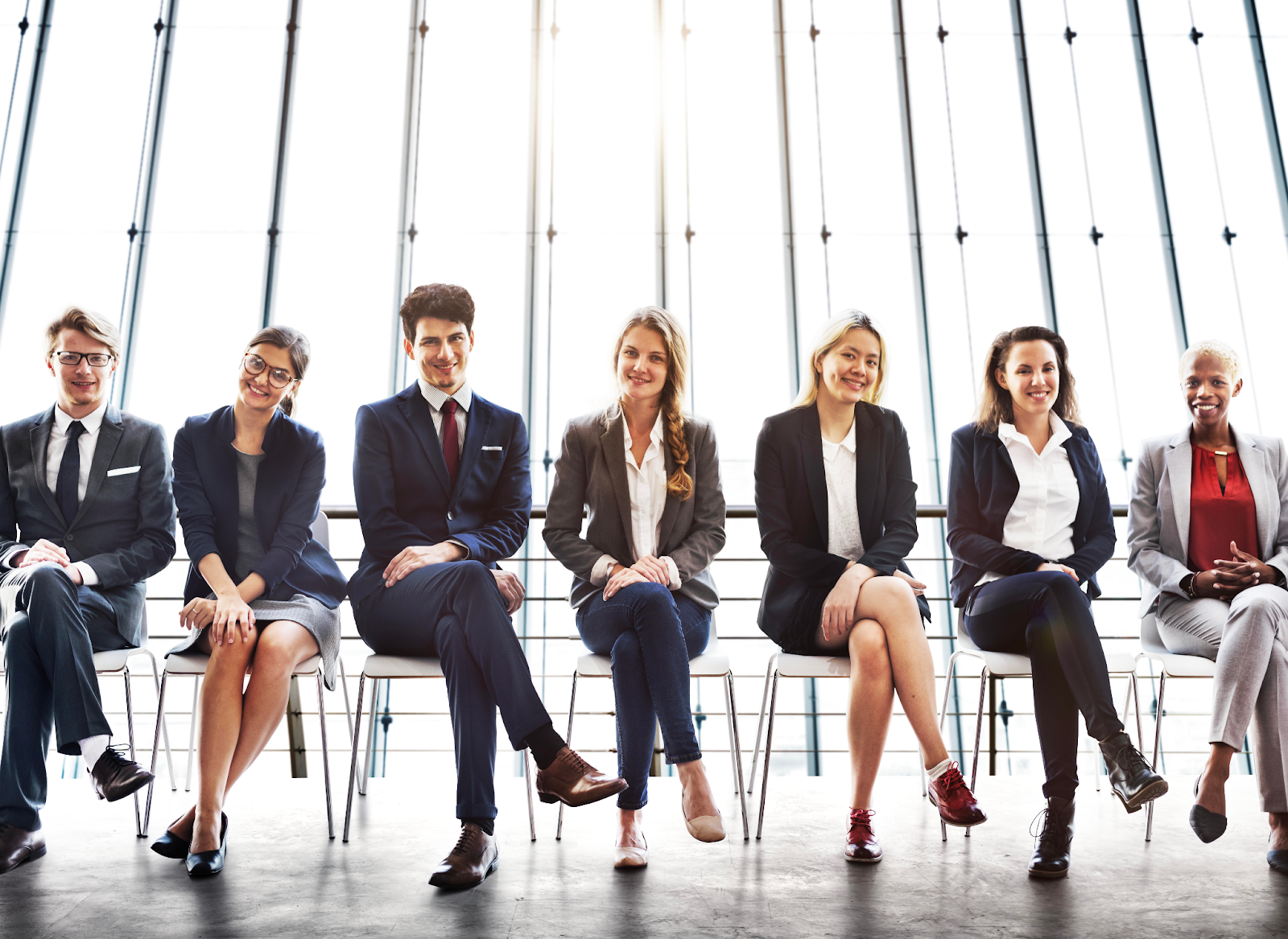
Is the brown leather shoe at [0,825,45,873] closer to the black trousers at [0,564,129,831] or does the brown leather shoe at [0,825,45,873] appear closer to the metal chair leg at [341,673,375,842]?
the black trousers at [0,564,129,831]

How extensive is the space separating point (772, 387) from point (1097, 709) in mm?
3141

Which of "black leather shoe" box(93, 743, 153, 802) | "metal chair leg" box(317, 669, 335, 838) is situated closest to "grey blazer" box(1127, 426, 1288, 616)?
"metal chair leg" box(317, 669, 335, 838)

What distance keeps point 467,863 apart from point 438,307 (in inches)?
52.0

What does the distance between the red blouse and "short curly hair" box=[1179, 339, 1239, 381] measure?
300 millimetres

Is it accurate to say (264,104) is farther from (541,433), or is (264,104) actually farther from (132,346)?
(541,433)

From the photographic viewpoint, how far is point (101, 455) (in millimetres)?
2262

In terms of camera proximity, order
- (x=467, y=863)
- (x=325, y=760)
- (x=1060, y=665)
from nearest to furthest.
Answer: (x=467, y=863)
(x=1060, y=665)
(x=325, y=760)

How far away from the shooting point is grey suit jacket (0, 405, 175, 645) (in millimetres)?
2211

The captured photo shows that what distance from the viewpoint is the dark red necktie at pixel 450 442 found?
224 centimetres

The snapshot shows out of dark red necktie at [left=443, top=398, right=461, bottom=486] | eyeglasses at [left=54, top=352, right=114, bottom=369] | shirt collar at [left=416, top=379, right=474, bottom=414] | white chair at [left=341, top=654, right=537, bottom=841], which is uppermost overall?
eyeglasses at [left=54, top=352, right=114, bottom=369]

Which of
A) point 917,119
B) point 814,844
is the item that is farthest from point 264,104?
point 814,844

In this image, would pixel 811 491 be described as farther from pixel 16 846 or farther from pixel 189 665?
pixel 16 846

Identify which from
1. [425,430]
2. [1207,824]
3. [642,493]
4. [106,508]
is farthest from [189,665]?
[1207,824]

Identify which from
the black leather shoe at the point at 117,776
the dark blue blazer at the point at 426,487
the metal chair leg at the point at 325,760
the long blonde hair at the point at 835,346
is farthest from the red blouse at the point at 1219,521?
the black leather shoe at the point at 117,776
